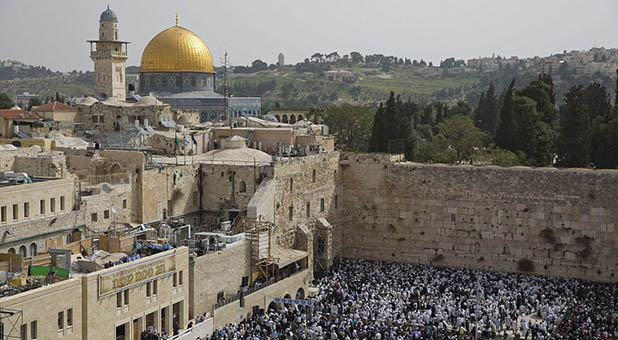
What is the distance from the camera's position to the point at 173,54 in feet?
160

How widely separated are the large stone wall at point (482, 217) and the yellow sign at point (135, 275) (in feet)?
44.7

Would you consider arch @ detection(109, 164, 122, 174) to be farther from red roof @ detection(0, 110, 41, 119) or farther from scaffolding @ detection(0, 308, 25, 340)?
red roof @ detection(0, 110, 41, 119)

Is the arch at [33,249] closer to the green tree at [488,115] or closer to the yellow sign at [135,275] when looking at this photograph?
the yellow sign at [135,275]

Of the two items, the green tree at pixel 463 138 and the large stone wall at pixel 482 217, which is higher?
the green tree at pixel 463 138

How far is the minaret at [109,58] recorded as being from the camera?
4828 cm

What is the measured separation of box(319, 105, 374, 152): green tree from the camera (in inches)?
2080

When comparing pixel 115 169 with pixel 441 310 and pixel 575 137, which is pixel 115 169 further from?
pixel 575 137

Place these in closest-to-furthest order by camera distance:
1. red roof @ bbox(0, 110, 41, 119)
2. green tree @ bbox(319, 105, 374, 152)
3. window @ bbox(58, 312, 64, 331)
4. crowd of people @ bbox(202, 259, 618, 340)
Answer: window @ bbox(58, 312, 64, 331) → crowd of people @ bbox(202, 259, 618, 340) → red roof @ bbox(0, 110, 41, 119) → green tree @ bbox(319, 105, 374, 152)

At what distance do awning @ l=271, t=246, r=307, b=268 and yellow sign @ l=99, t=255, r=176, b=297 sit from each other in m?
6.36

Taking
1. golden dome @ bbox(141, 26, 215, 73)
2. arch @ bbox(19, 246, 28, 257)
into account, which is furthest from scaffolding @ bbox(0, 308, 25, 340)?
golden dome @ bbox(141, 26, 215, 73)

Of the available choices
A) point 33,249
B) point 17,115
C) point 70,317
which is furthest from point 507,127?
point 70,317

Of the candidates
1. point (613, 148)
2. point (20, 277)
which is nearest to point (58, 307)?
point (20, 277)

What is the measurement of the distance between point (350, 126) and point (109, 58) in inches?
637

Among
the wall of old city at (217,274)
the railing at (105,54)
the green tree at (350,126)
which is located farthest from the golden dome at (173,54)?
the wall of old city at (217,274)
